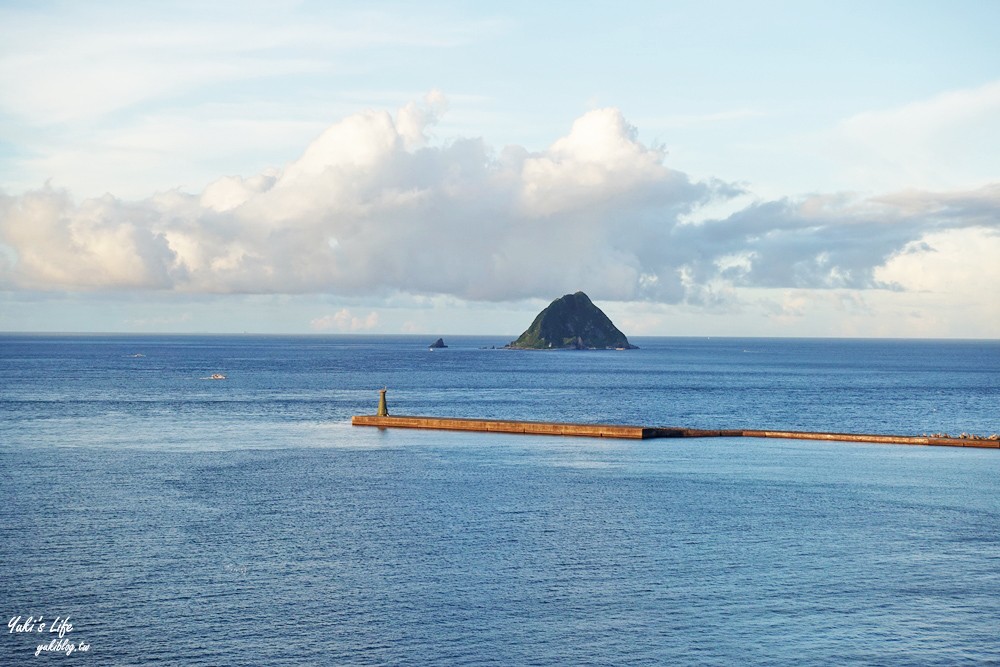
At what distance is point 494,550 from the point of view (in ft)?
163

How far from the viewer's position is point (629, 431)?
97875mm

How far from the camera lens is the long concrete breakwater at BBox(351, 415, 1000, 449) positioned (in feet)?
305

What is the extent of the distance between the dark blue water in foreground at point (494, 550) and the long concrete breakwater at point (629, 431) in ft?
9.67

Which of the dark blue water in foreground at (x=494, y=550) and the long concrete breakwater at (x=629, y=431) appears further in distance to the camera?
the long concrete breakwater at (x=629, y=431)

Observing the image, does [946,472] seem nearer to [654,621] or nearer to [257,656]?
[654,621]

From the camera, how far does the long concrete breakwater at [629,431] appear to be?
93062 mm

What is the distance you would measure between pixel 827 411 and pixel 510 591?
4160 inches

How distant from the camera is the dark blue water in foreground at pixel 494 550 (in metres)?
37.1

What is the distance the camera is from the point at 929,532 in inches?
2159

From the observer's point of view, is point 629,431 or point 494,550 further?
point 629,431

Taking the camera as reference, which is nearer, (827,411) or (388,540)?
(388,540)

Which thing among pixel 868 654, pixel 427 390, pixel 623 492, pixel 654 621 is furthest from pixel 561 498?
pixel 427 390

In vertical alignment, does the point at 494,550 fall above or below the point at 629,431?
below

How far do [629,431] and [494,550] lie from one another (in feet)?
163
